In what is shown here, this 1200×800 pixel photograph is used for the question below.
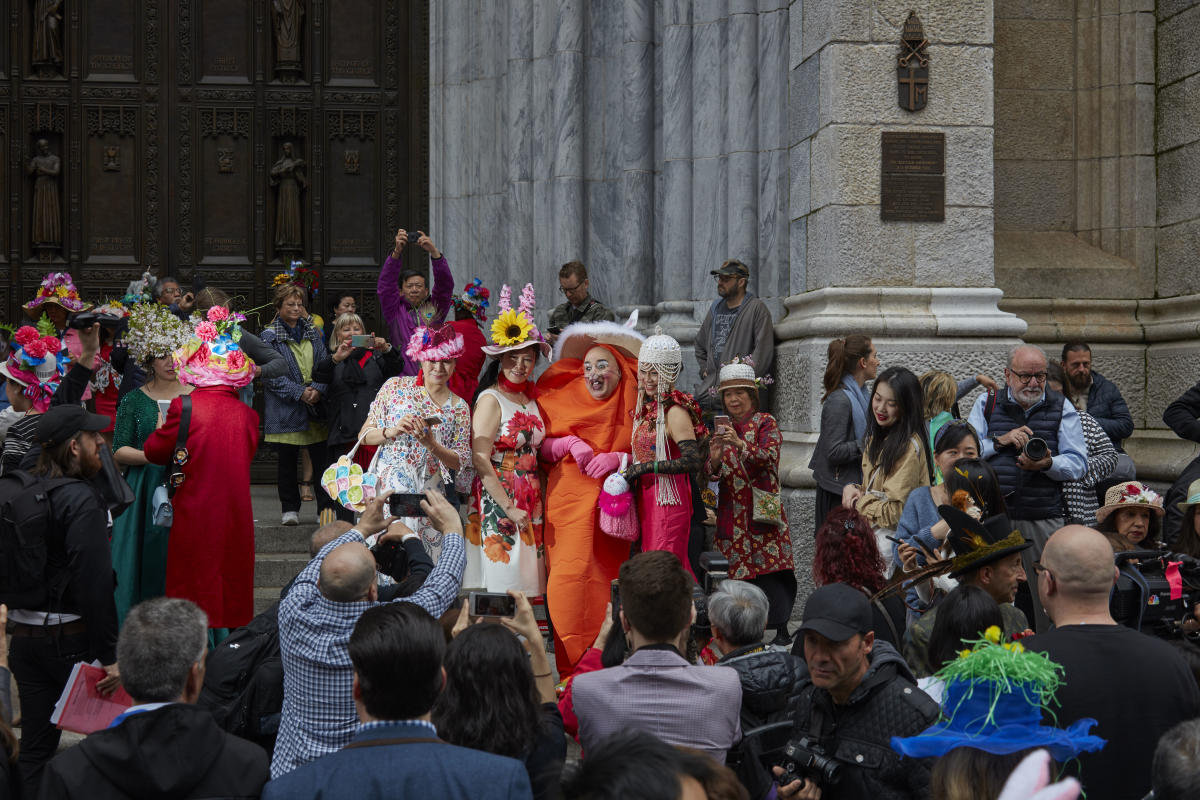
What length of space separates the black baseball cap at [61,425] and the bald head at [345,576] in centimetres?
182

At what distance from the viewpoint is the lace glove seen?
665cm

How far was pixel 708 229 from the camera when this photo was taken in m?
9.23

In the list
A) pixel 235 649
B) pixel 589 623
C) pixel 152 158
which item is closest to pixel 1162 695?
pixel 235 649

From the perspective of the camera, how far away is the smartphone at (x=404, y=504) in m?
5.53

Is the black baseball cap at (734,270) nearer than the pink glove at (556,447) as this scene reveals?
No

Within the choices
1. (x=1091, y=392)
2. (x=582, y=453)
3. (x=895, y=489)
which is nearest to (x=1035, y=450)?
(x=895, y=489)

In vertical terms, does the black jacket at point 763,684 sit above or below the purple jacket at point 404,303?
below

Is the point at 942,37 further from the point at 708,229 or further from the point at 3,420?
the point at 3,420

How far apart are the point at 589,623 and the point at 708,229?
3509 mm

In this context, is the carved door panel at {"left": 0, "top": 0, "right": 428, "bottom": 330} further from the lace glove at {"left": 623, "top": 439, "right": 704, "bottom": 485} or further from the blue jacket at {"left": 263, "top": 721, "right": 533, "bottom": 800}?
the blue jacket at {"left": 263, "top": 721, "right": 533, "bottom": 800}

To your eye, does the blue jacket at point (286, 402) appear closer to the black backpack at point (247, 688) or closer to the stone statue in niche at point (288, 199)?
the stone statue in niche at point (288, 199)

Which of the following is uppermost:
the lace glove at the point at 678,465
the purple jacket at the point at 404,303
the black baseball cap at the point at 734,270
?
the black baseball cap at the point at 734,270

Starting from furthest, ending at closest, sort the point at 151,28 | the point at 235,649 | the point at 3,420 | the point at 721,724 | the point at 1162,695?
the point at 151,28 < the point at 3,420 < the point at 235,649 < the point at 721,724 < the point at 1162,695

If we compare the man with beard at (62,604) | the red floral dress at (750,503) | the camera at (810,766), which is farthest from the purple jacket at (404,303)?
the camera at (810,766)
